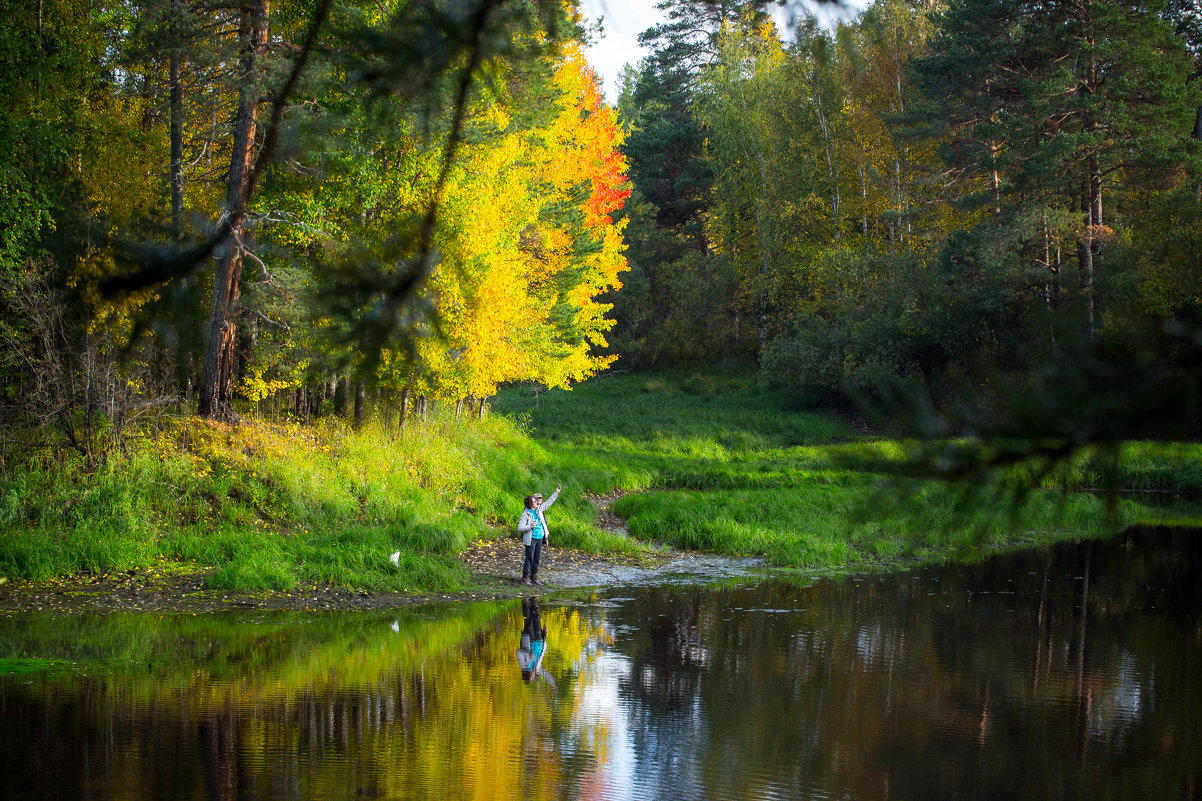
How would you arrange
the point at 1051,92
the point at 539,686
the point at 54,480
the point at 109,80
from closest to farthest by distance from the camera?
the point at 539,686, the point at 54,480, the point at 109,80, the point at 1051,92

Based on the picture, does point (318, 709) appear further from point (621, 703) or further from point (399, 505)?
point (399, 505)

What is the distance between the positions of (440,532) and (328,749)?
6.66m

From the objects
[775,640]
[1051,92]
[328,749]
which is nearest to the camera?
[328,749]

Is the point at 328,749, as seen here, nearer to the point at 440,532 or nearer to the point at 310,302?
the point at 310,302

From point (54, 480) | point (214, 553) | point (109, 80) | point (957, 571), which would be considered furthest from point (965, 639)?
point (109, 80)

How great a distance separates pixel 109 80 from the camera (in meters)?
18.0

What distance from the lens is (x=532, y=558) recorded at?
13.0 m

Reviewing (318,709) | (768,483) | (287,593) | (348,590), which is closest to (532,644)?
(318,709)

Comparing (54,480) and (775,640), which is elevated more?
(54,480)

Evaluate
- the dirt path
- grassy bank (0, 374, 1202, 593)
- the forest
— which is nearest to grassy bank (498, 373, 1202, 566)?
grassy bank (0, 374, 1202, 593)

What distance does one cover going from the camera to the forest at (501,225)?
413 cm

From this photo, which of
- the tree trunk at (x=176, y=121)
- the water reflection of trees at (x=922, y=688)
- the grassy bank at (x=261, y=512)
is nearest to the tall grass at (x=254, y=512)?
the grassy bank at (x=261, y=512)

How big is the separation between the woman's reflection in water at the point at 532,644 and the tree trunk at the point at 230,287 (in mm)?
5550

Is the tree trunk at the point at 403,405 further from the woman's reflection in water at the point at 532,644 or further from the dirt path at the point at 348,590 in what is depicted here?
the woman's reflection in water at the point at 532,644
